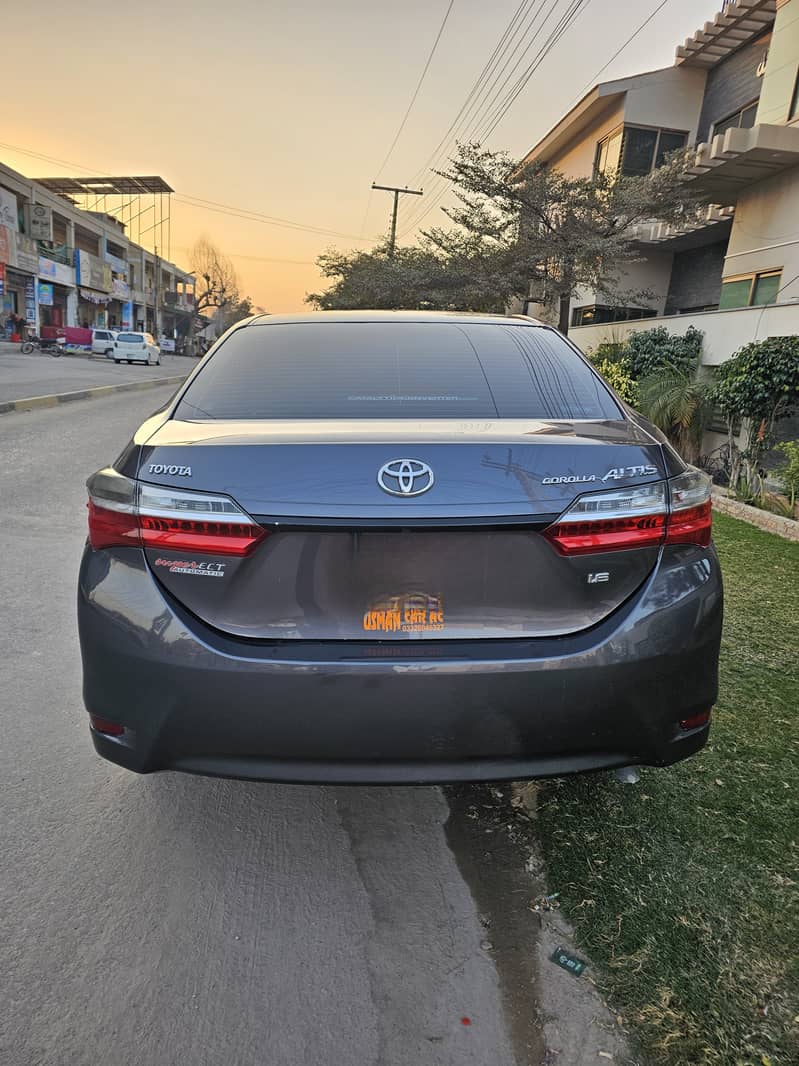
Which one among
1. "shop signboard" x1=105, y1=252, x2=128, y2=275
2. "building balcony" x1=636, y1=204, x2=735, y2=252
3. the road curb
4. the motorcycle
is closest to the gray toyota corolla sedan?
the road curb

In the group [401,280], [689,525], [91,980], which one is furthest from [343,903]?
[401,280]

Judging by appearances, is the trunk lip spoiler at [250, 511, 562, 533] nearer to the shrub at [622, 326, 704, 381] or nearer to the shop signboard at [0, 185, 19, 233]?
the shrub at [622, 326, 704, 381]

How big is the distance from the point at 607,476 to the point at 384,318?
149 centimetres

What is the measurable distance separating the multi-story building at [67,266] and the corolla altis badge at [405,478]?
140 ft

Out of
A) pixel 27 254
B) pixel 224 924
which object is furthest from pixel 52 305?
pixel 224 924

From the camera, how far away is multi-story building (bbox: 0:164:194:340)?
3922 cm

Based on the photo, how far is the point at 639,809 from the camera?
2521mm

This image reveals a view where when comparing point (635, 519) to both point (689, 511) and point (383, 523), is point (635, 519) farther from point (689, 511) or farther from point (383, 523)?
point (383, 523)

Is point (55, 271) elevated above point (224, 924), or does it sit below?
above

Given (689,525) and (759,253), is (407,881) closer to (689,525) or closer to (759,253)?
(689,525)

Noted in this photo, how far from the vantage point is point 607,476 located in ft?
6.05

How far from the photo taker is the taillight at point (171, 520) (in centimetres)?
177

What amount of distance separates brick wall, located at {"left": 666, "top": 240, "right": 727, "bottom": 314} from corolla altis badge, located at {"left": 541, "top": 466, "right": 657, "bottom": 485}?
2309 cm

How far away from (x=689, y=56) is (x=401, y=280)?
12.4 m
